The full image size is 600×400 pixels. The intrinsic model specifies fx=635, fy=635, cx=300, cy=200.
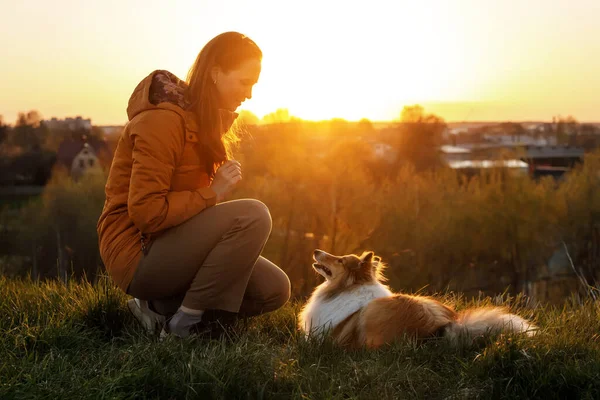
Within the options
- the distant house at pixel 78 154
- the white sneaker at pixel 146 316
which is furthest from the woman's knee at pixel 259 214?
the distant house at pixel 78 154

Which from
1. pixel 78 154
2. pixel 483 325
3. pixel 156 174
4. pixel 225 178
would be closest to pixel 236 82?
pixel 225 178

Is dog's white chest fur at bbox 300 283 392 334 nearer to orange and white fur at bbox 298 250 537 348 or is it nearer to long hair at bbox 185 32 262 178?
orange and white fur at bbox 298 250 537 348

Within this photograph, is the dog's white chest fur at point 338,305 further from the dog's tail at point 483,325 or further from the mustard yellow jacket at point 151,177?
the mustard yellow jacket at point 151,177

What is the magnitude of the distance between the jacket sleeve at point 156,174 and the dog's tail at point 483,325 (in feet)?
5.06

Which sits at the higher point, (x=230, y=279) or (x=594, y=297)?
(x=230, y=279)

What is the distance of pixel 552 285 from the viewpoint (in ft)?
106

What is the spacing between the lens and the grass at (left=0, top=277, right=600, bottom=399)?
2607mm

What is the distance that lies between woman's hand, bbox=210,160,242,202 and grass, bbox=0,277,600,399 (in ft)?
2.55

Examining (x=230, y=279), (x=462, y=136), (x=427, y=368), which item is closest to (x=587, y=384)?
(x=427, y=368)

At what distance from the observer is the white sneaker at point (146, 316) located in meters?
3.61

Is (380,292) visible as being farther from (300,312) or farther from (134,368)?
(134,368)

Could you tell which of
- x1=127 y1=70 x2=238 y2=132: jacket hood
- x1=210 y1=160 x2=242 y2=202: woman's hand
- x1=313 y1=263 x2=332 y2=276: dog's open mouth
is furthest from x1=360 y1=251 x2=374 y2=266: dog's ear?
A: x1=127 y1=70 x2=238 y2=132: jacket hood

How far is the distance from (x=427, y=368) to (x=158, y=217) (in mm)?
1496

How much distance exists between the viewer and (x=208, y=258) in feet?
11.1
